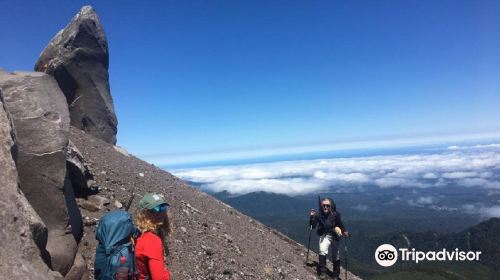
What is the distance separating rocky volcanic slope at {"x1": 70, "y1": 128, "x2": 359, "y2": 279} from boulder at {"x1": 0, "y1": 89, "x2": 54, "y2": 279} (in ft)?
14.1

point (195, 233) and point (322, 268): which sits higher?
point (195, 233)

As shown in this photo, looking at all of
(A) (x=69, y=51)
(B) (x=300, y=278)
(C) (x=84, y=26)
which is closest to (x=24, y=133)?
(B) (x=300, y=278)

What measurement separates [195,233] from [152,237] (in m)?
12.0

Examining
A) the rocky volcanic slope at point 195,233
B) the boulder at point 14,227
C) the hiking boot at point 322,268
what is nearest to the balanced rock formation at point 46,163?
the boulder at point 14,227

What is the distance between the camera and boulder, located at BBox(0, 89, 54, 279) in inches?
268

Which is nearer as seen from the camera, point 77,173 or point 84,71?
point 77,173

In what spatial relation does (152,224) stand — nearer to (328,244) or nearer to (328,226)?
(328,226)

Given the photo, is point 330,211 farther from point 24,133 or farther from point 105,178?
point 24,133

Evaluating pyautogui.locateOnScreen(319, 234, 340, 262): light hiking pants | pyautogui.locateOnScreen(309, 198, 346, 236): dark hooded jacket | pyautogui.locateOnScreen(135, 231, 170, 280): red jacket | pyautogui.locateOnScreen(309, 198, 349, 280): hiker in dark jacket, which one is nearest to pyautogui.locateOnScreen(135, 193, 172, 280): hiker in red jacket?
pyautogui.locateOnScreen(135, 231, 170, 280): red jacket

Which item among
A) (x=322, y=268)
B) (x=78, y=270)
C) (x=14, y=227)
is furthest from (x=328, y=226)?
(x=14, y=227)

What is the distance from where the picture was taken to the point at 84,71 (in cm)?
2970

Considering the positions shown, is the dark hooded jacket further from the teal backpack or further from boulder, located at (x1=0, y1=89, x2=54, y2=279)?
the teal backpack

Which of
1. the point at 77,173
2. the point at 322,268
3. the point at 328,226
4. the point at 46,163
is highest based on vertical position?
the point at 46,163

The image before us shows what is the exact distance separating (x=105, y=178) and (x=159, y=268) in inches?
578
